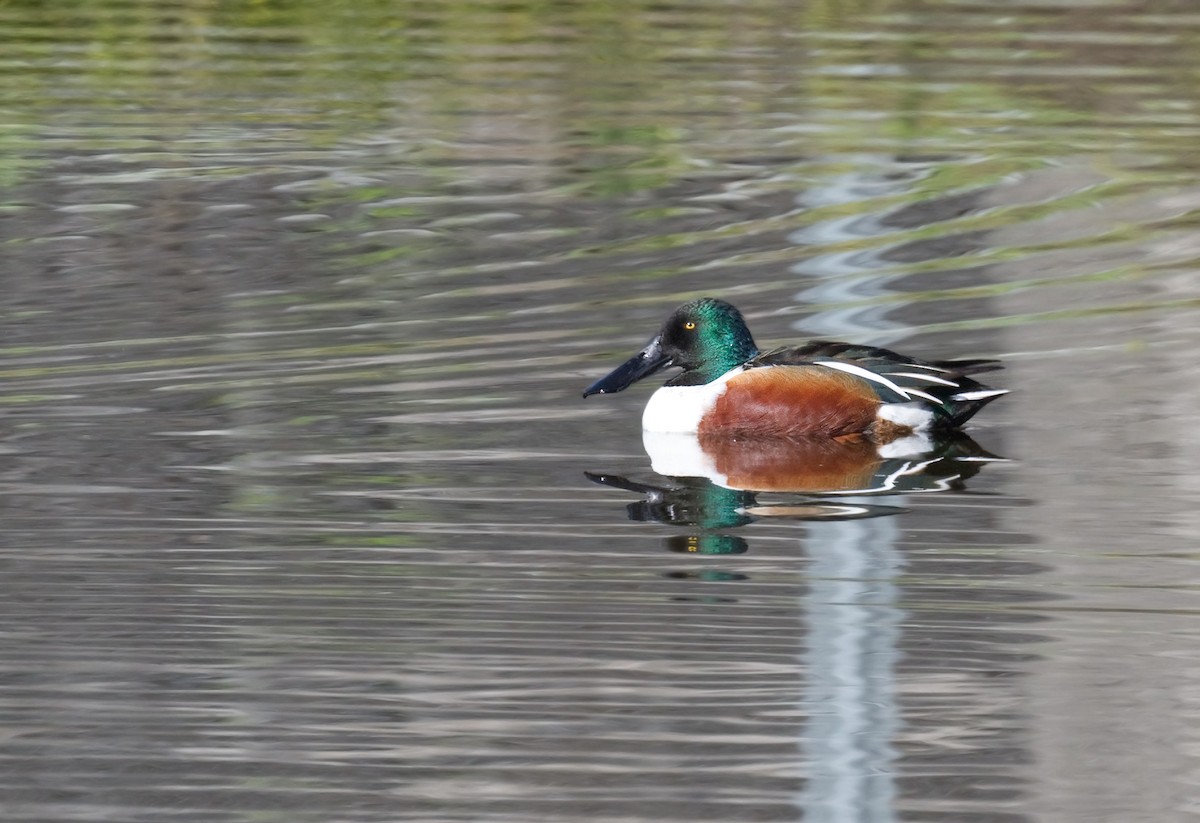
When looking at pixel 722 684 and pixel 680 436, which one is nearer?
pixel 722 684

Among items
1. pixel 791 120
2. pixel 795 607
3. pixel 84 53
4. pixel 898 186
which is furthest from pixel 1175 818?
pixel 84 53

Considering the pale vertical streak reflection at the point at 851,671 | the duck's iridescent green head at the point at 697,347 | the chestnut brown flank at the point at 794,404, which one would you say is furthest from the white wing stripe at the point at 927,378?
the pale vertical streak reflection at the point at 851,671

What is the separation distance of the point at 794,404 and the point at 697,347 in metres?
0.69

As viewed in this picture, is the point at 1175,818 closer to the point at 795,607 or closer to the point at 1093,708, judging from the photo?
the point at 1093,708

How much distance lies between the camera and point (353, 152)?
16594mm

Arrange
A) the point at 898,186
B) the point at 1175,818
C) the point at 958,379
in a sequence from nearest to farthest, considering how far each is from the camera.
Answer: the point at 1175,818, the point at 958,379, the point at 898,186

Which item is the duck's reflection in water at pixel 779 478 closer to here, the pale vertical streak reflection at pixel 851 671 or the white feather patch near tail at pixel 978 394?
the white feather patch near tail at pixel 978 394

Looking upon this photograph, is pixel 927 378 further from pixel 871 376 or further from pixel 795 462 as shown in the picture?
pixel 795 462

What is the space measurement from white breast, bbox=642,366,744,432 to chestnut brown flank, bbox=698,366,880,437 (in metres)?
0.04

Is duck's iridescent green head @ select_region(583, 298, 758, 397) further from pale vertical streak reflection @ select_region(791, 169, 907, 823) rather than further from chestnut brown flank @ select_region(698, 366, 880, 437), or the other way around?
pale vertical streak reflection @ select_region(791, 169, 907, 823)

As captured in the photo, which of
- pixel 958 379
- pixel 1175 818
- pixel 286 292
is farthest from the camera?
pixel 286 292

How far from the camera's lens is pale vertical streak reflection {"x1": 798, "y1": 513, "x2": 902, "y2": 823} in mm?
5215

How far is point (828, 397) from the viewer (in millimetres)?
8898

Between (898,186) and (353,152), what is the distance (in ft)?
12.7
